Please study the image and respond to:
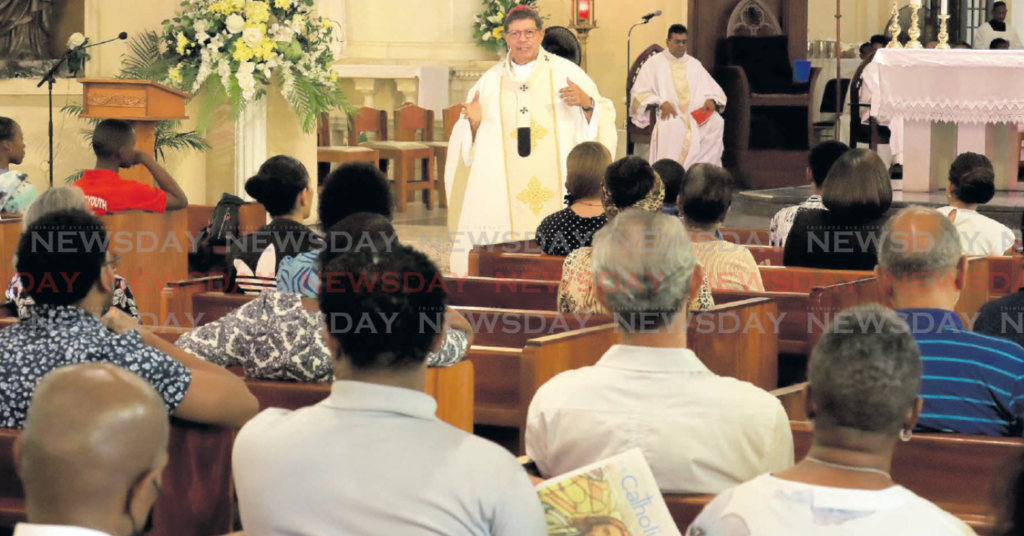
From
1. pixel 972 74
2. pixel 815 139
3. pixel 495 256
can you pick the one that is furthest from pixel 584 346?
pixel 815 139

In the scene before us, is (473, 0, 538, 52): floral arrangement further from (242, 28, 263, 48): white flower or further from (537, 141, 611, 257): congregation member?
(537, 141, 611, 257): congregation member

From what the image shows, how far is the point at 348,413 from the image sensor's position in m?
2.05

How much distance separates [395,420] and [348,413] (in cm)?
8

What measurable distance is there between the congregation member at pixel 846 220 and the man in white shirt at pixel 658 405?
96.0 inches

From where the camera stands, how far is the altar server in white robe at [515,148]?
26.4ft

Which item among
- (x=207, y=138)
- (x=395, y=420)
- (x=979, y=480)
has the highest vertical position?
(x=207, y=138)

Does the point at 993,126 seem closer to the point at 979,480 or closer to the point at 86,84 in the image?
the point at 86,84

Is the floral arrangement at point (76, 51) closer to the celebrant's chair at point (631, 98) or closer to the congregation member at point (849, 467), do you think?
the celebrant's chair at point (631, 98)

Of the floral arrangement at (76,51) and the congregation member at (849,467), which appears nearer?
the congregation member at (849,467)

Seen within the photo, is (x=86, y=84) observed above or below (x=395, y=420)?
above

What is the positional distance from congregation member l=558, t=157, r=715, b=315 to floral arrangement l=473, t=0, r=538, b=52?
9120 mm

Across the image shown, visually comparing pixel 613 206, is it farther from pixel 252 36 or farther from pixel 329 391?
pixel 252 36

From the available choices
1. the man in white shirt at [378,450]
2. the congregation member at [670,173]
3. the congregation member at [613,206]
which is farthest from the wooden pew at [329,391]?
the congregation member at [670,173]

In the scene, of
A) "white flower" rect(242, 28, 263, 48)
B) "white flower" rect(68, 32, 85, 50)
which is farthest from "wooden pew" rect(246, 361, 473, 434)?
"white flower" rect(68, 32, 85, 50)
